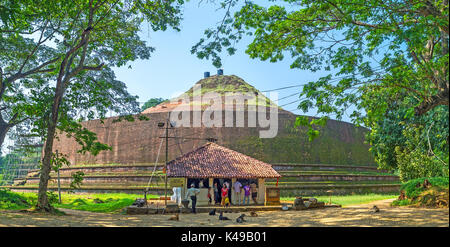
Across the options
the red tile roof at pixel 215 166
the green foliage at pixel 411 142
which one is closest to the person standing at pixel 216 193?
the red tile roof at pixel 215 166

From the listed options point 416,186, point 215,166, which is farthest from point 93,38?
point 416,186

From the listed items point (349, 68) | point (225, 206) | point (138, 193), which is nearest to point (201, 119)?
point (138, 193)

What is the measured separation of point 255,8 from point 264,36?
2.56 feet

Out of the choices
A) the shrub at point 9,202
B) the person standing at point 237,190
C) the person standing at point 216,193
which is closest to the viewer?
the shrub at point 9,202

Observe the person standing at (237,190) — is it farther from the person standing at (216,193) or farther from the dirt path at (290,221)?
the dirt path at (290,221)

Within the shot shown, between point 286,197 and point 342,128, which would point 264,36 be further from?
point 342,128

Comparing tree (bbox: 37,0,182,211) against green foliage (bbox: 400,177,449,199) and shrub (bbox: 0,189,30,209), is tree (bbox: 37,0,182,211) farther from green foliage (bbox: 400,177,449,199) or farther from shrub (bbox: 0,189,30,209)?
green foliage (bbox: 400,177,449,199)

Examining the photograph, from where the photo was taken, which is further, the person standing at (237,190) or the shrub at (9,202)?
the person standing at (237,190)

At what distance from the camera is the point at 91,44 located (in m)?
13.1

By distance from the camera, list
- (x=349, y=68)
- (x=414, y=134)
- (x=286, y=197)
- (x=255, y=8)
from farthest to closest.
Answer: (x=286, y=197) → (x=414, y=134) → (x=255, y=8) → (x=349, y=68)

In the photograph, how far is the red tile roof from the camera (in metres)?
15.2

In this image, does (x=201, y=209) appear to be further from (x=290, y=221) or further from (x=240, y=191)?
(x=290, y=221)

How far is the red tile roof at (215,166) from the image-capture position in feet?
50.0

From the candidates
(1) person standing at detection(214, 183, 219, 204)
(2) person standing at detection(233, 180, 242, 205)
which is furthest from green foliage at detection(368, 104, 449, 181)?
(1) person standing at detection(214, 183, 219, 204)
